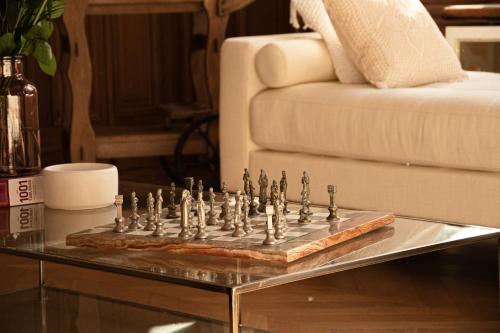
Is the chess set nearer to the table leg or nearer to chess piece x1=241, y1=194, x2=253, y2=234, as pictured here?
chess piece x1=241, y1=194, x2=253, y2=234

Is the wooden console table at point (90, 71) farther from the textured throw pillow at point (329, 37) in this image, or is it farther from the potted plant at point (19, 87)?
the potted plant at point (19, 87)

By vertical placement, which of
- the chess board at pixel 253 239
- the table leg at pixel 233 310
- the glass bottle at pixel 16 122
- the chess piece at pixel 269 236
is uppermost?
the glass bottle at pixel 16 122

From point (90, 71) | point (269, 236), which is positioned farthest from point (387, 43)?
point (269, 236)

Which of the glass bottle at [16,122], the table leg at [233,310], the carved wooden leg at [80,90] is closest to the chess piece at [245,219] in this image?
the table leg at [233,310]

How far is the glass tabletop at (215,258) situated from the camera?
1.53m

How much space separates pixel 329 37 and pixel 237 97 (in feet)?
1.16

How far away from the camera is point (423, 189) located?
2.79m

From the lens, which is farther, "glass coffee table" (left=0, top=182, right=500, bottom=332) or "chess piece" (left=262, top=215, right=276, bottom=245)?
"chess piece" (left=262, top=215, right=276, bottom=245)

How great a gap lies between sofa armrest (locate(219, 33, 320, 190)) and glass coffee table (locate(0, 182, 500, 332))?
1241mm

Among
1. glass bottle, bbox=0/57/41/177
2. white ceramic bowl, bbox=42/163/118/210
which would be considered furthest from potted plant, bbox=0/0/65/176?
white ceramic bowl, bbox=42/163/118/210

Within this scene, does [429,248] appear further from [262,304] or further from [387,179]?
[387,179]

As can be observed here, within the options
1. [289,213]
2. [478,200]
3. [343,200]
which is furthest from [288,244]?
[343,200]

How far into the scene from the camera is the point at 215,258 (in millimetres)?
1658

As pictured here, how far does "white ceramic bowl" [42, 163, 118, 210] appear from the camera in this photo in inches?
84.3
